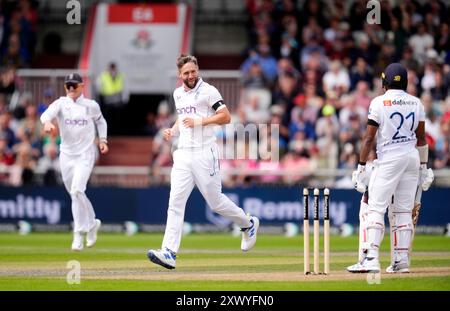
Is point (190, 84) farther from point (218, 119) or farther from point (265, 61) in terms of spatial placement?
point (265, 61)

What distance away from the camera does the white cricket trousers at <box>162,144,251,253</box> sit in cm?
1582

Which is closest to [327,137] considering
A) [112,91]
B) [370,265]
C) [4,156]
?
[112,91]

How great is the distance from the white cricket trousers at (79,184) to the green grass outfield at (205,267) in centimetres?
52

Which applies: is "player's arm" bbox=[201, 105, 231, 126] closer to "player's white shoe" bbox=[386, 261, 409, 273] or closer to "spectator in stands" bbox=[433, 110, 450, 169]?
"player's white shoe" bbox=[386, 261, 409, 273]

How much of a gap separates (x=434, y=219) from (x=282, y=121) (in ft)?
15.2

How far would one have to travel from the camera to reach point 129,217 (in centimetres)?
2762

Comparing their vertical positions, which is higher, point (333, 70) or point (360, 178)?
point (333, 70)

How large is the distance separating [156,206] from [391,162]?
12.7 metres

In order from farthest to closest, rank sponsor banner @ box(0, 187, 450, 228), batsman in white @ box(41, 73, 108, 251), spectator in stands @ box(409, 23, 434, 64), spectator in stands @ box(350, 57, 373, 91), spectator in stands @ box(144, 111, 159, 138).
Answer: spectator in stands @ box(144, 111, 159, 138)
spectator in stands @ box(409, 23, 434, 64)
spectator in stands @ box(350, 57, 373, 91)
sponsor banner @ box(0, 187, 450, 228)
batsman in white @ box(41, 73, 108, 251)

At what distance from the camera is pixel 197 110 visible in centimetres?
1614

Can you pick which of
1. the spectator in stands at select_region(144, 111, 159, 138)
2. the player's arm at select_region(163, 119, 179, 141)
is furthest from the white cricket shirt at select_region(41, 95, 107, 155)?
the spectator in stands at select_region(144, 111, 159, 138)

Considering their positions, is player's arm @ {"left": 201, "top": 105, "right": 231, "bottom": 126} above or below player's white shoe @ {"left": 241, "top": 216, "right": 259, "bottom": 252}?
above

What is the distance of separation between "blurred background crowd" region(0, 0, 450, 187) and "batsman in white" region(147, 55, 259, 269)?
11.4 meters
